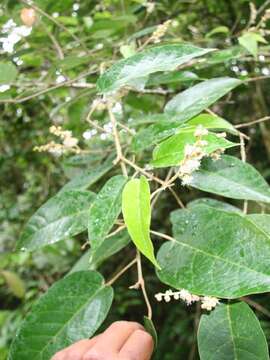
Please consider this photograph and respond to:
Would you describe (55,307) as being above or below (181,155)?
below

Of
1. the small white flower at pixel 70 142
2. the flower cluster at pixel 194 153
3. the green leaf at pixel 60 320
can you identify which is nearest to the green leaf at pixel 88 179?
the small white flower at pixel 70 142

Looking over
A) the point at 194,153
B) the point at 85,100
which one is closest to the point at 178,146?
the point at 194,153

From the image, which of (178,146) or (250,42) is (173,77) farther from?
(178,146)

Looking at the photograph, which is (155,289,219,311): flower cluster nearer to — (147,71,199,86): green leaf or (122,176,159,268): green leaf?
(122,176,159,268): green leaf

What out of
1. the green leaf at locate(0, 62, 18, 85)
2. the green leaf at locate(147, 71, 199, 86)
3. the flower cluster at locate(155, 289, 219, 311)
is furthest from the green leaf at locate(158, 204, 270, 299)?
the green leaf at locate(0, 62, 18, 85)

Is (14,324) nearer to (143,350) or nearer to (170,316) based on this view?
(170,316)

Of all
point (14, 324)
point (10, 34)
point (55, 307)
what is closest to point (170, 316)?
point (14, 324)
